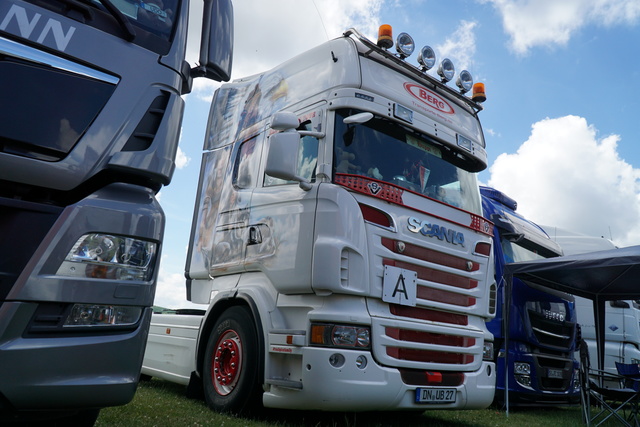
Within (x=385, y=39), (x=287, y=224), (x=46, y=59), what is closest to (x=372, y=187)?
(x=287, y=224)

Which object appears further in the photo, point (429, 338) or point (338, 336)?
point (429, 338)

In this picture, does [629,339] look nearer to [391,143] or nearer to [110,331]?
[391,143]

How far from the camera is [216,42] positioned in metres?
3.59

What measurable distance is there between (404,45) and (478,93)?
138cm

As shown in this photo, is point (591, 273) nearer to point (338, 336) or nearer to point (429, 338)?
point (429, 338)

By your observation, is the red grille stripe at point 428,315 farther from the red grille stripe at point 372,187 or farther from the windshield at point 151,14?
the windshield at point 151,14

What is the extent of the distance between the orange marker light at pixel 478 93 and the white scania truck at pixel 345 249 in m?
0.29

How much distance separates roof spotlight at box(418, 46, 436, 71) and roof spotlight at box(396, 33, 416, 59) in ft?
0.76

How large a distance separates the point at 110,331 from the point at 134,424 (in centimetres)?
175

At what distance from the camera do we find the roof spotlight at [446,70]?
591cm

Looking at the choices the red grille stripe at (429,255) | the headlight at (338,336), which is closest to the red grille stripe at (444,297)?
the red grille stripe at (429,255)

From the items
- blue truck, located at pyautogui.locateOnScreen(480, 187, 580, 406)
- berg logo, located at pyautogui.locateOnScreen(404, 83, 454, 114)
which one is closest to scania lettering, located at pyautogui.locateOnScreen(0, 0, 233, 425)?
berg logo, located at pyautogui.locateOnScreen(404, 83, 454, 114)

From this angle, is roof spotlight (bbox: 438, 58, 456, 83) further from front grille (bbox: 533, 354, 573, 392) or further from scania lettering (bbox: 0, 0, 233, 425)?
front grille (bbox: 533, 354, 573, 392)

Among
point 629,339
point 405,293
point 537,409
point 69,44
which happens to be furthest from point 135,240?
point 629,339
